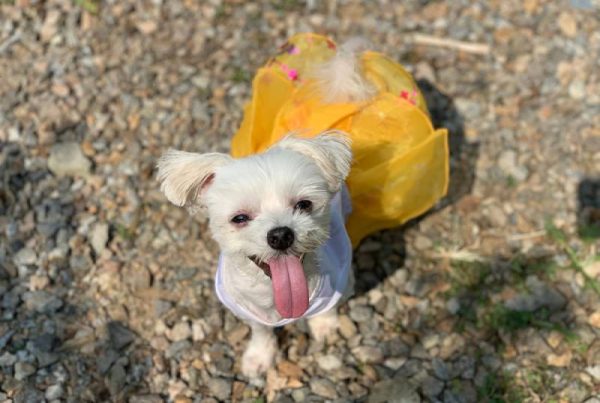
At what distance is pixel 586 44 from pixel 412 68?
4.81 ft

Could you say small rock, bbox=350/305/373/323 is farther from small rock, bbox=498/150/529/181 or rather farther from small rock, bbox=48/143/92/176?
small rock, bbox=48/143/92/176

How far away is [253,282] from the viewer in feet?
10.5

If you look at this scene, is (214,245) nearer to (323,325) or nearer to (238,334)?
(238,334)

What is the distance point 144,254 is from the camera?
4.34m

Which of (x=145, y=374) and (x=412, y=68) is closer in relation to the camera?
(x=145, y=374)

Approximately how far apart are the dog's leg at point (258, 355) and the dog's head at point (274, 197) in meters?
0.75

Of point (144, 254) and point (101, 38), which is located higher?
point (101, 38)

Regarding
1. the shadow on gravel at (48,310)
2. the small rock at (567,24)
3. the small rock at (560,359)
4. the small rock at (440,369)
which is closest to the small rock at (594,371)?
the small rock at (560,359)

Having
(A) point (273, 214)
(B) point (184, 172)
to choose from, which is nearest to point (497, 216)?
(A) point (273, 214)

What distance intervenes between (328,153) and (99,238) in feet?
6.68

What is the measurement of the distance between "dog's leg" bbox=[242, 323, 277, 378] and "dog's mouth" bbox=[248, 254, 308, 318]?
79 centimetres

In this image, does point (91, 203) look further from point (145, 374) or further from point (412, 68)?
point (412, 68)

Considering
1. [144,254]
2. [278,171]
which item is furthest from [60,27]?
[278,171]

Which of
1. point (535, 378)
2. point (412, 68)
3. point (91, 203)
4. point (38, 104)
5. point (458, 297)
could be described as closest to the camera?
point (535, 378)
